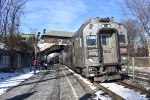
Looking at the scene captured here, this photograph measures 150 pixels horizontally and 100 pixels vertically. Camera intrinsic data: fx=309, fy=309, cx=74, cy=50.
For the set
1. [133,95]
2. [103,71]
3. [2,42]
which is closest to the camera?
[133,95]

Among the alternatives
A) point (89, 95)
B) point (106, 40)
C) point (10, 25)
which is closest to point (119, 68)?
point (106, 40)

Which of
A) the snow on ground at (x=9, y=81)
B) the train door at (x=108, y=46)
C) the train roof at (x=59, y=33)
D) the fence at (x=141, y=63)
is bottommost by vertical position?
the snow on ground at (x=9, y=81)

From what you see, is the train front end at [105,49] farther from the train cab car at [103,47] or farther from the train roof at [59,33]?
the train roof at [59,33]

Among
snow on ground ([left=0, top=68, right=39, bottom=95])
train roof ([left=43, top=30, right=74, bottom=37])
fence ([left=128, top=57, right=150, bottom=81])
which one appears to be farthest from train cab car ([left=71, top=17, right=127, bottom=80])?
train roof ([left=43, top=30, right=74, bottom=37])

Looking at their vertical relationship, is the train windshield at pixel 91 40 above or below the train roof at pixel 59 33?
below

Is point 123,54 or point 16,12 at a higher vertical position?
point 16,12

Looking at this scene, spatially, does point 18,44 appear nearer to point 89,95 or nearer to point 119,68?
point 119,68

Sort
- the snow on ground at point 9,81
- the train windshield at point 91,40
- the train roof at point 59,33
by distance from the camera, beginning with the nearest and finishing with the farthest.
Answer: the train windshield at point 91,40 → the snow on ground at point 9,81 → the train roof at point 59,33

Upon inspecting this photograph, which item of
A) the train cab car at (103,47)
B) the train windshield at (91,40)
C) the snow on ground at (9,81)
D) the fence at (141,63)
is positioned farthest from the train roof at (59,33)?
the train windshield at (91,40)

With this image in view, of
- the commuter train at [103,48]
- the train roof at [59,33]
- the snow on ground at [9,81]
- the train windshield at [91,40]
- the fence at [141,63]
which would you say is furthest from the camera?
the train roof at [59,33]

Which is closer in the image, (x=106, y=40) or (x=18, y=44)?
(x=106, y=40)

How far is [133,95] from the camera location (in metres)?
12.9

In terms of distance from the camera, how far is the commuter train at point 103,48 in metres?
18.9

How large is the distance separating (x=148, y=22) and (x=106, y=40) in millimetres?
32572
